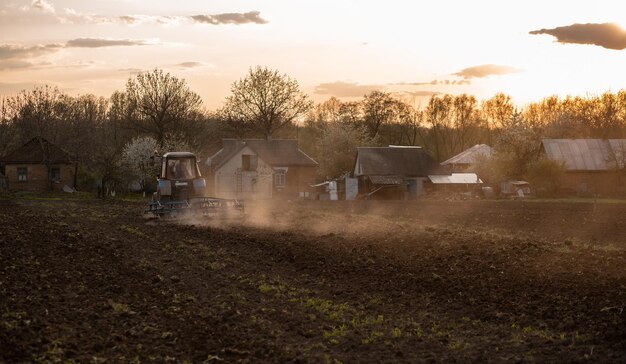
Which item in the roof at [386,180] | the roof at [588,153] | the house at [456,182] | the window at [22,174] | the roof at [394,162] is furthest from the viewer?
the roof at [588,153]

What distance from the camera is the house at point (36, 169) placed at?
70312mm

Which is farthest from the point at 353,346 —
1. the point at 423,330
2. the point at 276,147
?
the point at 276,147

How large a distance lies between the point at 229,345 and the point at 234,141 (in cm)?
6824

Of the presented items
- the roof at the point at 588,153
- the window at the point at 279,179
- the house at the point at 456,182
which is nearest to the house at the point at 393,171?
the house at the point at 456,182

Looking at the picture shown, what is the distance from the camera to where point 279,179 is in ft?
255

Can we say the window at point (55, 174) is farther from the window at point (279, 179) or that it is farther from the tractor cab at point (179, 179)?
the tractor cab at point (179, 179)

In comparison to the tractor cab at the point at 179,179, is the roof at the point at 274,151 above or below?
above

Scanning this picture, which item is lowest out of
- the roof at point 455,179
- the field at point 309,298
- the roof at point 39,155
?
the field at point 309,298

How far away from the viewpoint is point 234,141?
7856 cm

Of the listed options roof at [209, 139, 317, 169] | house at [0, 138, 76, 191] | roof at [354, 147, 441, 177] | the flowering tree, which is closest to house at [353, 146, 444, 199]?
roof at [354, 147, 441, 177]

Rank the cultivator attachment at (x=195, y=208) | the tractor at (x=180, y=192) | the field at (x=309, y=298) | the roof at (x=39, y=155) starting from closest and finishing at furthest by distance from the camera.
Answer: the field at (x=309, y=298), the cultivator attachment at (x=195, y=208), the tractor at (x=180, y=192), the roof at (x=39, y=155)

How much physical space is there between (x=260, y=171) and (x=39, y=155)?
854 inches

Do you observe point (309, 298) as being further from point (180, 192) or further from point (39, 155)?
point (39, 155)

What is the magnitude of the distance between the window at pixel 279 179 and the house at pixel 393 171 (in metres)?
7.91
